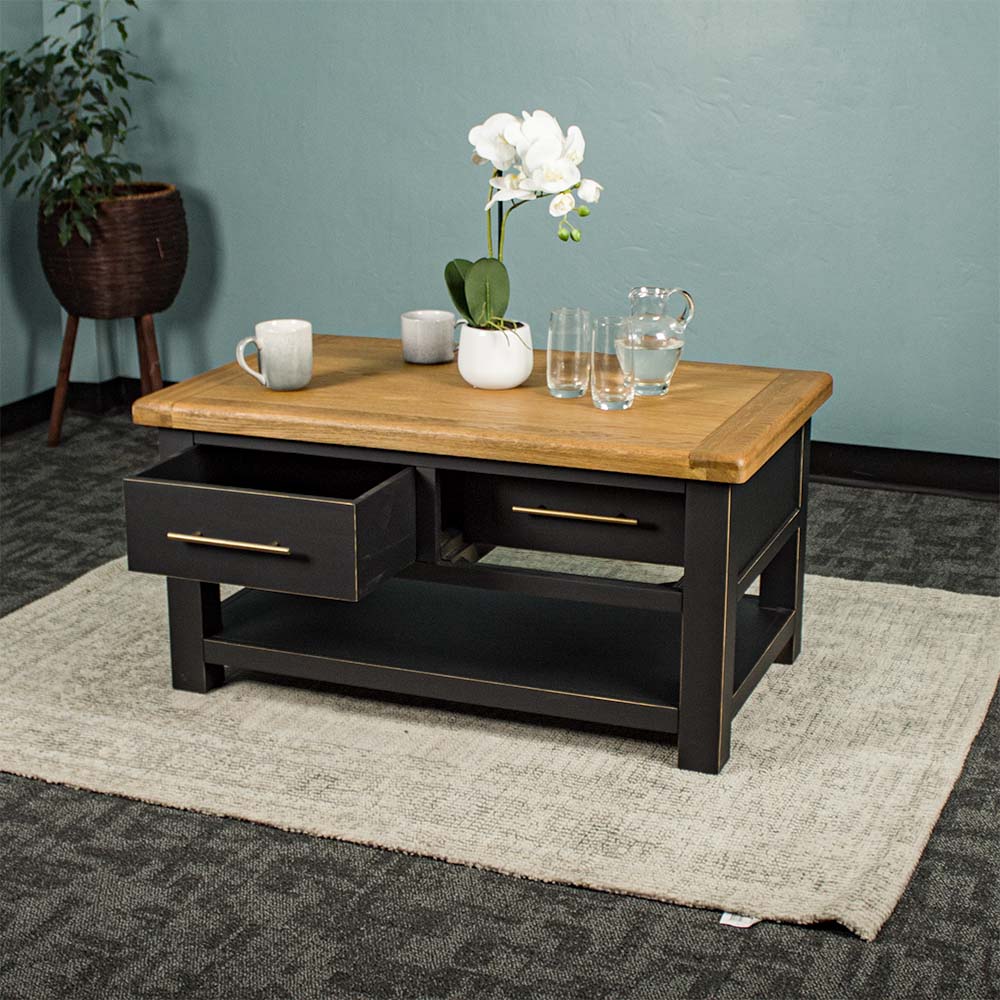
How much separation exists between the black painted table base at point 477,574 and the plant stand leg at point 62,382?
5.18 feet

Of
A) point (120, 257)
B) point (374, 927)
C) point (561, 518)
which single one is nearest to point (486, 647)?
point (561, 518)

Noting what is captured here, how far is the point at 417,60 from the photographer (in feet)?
11.7

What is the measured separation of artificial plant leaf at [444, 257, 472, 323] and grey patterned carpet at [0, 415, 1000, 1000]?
0.82 metres

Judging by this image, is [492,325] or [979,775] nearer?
[979,775]

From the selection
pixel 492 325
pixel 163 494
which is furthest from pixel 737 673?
pixel 163 494

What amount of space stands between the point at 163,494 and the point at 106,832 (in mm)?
446

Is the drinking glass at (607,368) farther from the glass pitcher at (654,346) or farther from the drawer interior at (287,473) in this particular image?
the drawer interior at (287,473)

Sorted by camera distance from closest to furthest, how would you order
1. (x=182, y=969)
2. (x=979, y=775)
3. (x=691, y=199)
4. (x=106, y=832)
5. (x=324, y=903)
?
(x=182, y=969) < (x=324, y=903) < (x=106, y=832) < (x=979, y=775) < (x=691, y=199)

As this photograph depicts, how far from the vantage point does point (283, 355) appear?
219 cm

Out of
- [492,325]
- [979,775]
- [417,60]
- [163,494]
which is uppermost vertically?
→ [417,60]

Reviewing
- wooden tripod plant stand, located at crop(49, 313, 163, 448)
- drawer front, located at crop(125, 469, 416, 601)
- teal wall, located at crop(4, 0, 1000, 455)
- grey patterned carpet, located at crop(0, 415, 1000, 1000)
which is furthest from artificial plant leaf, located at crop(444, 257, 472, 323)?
wooden tripod plant stand, located at crop(49, 313, 163, 448)

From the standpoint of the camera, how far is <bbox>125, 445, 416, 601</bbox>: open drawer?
1.95 meters

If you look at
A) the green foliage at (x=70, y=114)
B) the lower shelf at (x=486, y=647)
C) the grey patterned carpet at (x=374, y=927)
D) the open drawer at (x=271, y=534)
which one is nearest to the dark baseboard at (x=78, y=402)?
the green foliage at (x=70, y=114)

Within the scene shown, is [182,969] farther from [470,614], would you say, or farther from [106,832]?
[470,614]
